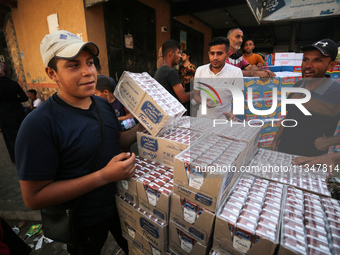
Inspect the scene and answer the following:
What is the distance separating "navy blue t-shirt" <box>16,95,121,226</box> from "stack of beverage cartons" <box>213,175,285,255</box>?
0.94 m

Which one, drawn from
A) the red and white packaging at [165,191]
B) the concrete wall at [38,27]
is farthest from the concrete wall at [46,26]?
the red and white packaging at [165,191]

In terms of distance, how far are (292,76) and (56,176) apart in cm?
450

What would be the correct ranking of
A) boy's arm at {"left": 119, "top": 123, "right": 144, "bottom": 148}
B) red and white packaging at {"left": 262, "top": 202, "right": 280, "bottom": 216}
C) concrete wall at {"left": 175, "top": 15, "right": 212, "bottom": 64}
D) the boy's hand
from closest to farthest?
1. red and white packaging at {"left": 262, "top": 202, "right": 280, "bottom": 216}
2. the boy's hand
3. boy's arm at {"left": 119, "top": 123, "right": 144, "bottom": 148}
4. concrete wall at {"left": 175, "top": 15, "right": 212, "bottom": 64}

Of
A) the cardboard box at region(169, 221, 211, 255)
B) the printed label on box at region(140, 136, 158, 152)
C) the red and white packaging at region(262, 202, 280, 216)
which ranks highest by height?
the printed label on box at region(140, 136, 158, 152)

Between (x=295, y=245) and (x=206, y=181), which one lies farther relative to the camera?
(x=206, y=181)

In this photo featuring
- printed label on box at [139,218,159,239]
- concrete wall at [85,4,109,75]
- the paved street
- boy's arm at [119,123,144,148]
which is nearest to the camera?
printed label on box at [139,218,159,239]

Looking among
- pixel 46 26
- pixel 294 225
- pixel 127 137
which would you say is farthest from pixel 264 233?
pixel 46 26

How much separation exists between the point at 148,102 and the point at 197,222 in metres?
1.08

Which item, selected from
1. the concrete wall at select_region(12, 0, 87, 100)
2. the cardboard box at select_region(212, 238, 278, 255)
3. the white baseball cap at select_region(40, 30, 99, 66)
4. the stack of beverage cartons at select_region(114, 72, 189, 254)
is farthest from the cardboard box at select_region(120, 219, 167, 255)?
the concrete wall at select_region(12, 0, 87, 100)

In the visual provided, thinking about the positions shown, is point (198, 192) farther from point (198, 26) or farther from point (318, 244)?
point (198, 26)

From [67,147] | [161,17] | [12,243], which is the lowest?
[12,243]

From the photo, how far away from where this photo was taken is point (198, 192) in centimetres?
107

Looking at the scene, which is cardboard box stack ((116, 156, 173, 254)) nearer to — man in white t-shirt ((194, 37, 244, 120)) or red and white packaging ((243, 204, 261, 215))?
red and white packaging ((243, 204, 261, 215))

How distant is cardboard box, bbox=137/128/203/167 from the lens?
1461mm
